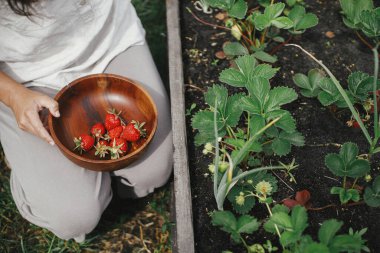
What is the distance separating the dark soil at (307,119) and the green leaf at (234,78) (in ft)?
0.85

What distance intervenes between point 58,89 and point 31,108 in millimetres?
198

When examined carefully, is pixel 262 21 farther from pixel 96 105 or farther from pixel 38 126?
pixel 38 126

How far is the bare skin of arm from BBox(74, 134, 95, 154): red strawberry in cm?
9

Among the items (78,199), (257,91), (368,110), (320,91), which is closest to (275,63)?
(320,91)

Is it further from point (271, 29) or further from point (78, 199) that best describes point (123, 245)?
point (271, 29)

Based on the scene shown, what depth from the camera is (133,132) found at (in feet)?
4.62

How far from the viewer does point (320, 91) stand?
148cm

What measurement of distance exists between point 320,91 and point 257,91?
1.13 feet

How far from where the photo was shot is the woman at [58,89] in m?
1.40

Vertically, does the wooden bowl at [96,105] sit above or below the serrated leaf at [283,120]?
below

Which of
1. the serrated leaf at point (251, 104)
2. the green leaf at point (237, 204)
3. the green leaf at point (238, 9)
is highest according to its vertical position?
the green leaf at point (238, 9)

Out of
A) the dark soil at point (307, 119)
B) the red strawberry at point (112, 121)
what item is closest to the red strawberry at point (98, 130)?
the red strawberry at point (112, 121)

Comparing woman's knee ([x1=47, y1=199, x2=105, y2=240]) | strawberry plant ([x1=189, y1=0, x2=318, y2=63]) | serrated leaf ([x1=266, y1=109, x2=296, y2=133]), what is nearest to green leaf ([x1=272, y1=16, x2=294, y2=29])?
strawberry plant ([x1=189, y1=0, x2=318, y2=63])

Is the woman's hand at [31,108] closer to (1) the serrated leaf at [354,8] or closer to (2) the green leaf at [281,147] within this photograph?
(2) the green leaf at [281,147]
